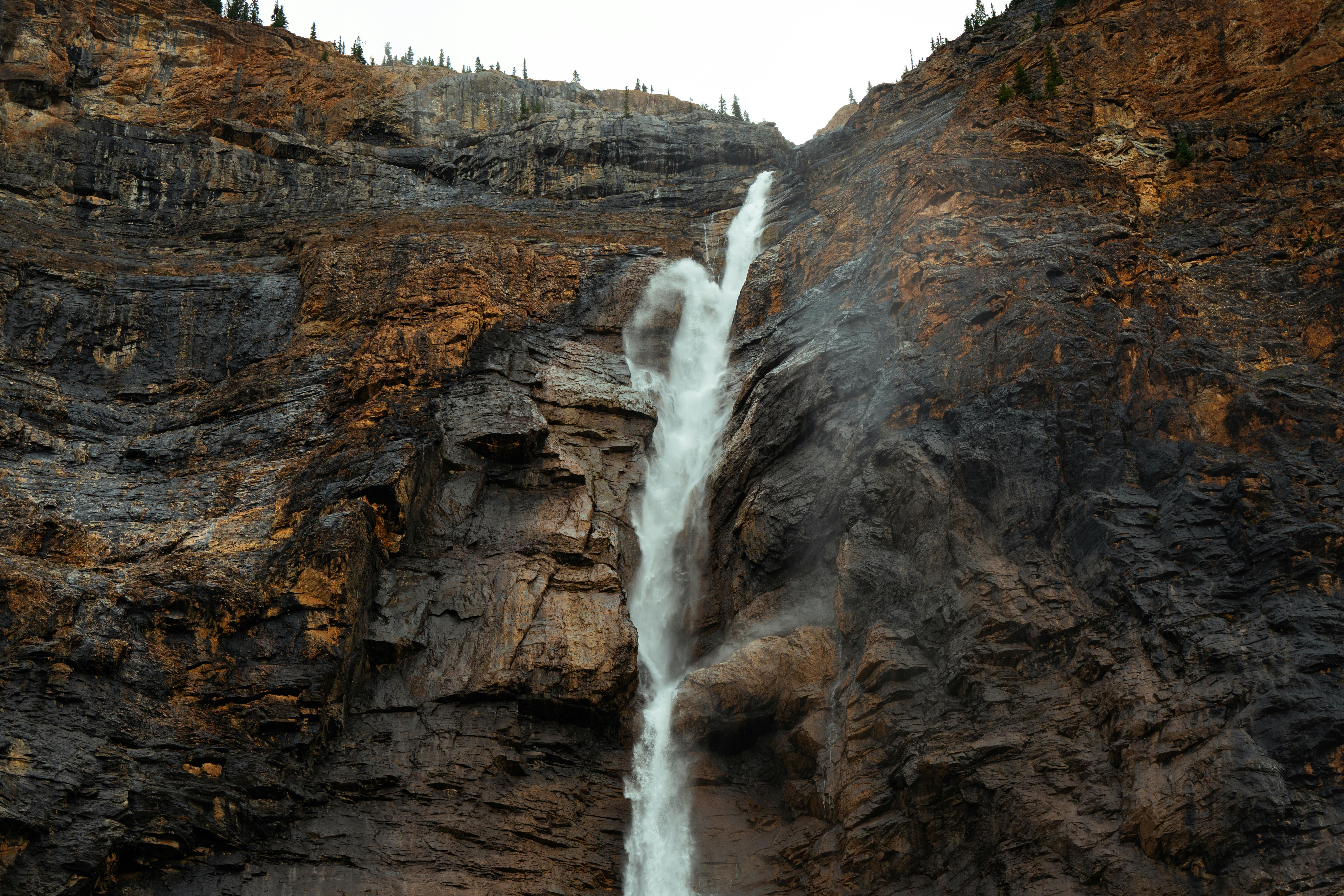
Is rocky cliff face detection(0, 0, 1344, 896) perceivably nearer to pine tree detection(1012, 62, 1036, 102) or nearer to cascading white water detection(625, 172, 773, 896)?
cascading white water detection(625, 172, 773, 896)

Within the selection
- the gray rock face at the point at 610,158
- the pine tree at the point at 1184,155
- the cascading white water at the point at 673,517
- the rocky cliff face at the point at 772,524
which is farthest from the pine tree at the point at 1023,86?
the gray rock face at the point at 610,158

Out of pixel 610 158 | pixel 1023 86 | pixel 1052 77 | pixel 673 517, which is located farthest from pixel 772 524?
pixel 610 158

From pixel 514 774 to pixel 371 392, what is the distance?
1346cm

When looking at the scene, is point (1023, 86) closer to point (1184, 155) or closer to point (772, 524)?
point (1184, 155)

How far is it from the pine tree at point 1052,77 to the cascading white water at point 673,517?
1235cm

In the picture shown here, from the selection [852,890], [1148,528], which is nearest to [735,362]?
[1148,528]

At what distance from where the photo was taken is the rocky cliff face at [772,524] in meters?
20.2

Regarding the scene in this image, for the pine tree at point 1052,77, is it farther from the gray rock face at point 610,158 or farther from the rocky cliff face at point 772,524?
the gray rock face at point 610,158

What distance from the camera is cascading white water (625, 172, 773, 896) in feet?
79.8

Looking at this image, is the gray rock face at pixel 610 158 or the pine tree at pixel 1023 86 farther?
the gray rock face at pixel 610 158

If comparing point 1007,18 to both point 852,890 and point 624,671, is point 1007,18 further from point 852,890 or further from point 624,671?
point 852,890

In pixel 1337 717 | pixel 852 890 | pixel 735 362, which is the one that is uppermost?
pixel 735 362

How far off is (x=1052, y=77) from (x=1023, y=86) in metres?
0.94

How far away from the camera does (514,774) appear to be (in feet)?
80.5
